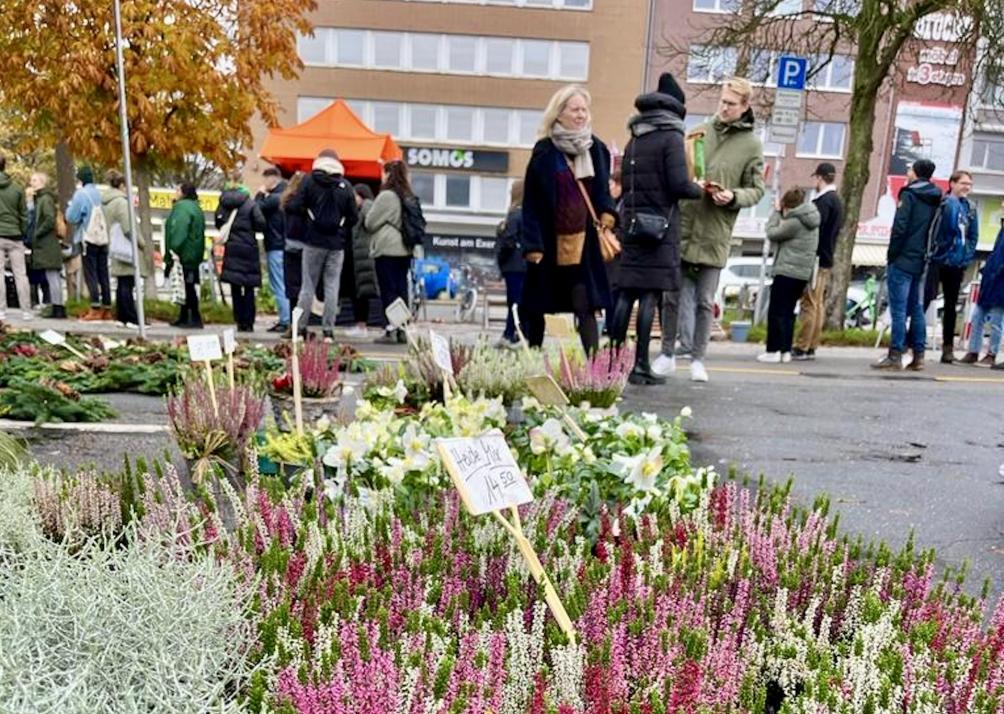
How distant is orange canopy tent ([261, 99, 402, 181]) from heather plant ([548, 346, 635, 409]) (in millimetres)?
9710

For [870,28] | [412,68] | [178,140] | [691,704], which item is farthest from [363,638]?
[412,68]

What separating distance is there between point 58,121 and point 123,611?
1067 cm

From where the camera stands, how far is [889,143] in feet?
126

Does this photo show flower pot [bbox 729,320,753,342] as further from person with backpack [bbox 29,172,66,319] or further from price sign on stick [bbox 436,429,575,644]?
price sign on stick [bbox 436,429,575,644]

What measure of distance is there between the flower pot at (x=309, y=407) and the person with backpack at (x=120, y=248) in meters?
5.75

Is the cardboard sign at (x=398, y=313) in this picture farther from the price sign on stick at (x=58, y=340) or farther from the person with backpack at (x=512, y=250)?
the person with backpack at (x=512, y=250)

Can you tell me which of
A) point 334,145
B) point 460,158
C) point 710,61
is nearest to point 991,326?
point 710,61

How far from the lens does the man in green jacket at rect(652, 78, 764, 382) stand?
6.34m

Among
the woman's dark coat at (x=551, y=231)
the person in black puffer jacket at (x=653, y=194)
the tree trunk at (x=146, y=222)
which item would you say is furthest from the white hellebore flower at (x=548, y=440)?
the tree trunk at (x=146, y=222)

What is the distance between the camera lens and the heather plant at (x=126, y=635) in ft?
4.73

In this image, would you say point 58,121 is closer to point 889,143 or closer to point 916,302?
point 916,302

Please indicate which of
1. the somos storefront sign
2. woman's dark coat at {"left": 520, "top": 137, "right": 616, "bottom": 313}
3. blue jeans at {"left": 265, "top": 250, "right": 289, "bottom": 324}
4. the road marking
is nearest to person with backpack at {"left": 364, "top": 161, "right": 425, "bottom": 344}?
blue jeans at {"left": 265, "top": 250, "right": 289, "bottom": 324}

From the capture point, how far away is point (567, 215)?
5430 mm

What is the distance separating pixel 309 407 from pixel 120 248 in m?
6.82
